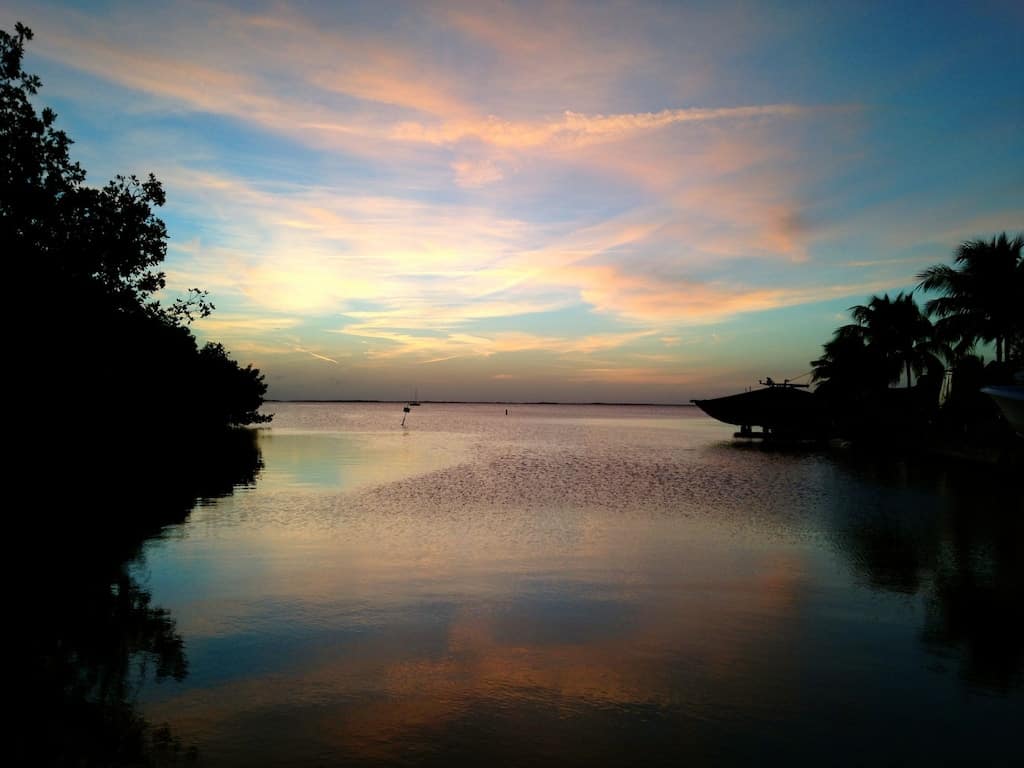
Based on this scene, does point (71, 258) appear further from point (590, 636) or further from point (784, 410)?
point (784, 410)

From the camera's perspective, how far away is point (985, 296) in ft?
121

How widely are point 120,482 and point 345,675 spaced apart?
68.3 ft

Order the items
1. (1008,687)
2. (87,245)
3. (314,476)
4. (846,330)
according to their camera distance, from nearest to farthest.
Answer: (1008,687), (87,245), (314,476), (846,330)

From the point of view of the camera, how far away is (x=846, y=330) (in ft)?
197

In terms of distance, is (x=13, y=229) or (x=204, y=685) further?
(x=13, y=229)

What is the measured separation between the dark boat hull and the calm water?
1659 inches

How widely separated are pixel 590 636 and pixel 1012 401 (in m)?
20.3

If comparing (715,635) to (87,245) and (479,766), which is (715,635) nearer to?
(479,766)

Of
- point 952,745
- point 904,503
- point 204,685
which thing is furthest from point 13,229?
point 904,503

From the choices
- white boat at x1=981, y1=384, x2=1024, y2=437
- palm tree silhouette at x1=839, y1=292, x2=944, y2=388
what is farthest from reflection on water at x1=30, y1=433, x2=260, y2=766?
palm tree silhouette at x1=839, y1=292, x2=944, y2=388

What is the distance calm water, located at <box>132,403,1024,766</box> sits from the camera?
582 cm

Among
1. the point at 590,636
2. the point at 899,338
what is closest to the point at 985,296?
the point at 899,338

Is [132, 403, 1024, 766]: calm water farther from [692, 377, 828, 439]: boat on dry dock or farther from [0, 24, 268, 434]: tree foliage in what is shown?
[692, 377, 828, 439]: boat on dry dock

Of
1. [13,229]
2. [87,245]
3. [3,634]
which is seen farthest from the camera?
[87,245]
